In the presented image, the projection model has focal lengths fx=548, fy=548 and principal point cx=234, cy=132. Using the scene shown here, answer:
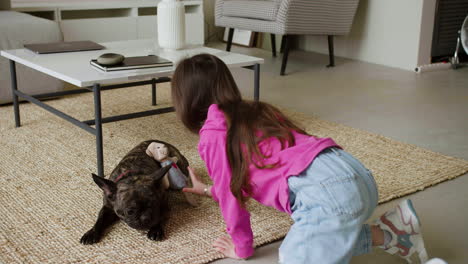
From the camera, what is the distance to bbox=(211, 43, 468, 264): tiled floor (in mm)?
1547

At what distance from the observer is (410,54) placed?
392 centimetres

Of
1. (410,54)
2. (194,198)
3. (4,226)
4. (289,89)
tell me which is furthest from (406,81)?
(4,226)

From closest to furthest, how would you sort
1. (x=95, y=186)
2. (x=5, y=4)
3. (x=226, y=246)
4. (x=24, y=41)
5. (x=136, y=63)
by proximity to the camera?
(x=226, y=246)
(x=95, y=186)
(x=136, y=63)
(x=24, y=41)
(x=5, y=4)

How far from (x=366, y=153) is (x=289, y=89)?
118 cm

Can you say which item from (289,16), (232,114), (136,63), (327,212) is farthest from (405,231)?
(289,16)

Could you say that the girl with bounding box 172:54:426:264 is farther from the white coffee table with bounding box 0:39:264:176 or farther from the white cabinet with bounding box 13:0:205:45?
the white cabinet with bounding box 13:0:205:45

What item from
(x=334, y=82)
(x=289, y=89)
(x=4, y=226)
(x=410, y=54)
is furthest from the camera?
(x=410, y=54)

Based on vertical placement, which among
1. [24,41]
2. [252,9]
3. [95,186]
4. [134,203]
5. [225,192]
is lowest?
[95,186]

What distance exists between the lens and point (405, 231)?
1.31 m

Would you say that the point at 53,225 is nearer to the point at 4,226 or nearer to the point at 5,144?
the point at 4,226

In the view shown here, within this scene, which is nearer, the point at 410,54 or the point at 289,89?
the point at 289,89

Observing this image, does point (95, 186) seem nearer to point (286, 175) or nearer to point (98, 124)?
point (98, 124)

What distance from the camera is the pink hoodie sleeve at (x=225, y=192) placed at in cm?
123

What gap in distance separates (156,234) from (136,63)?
0.75m
